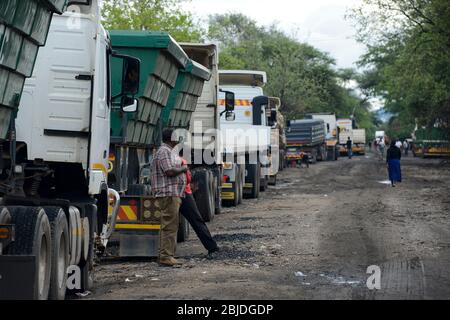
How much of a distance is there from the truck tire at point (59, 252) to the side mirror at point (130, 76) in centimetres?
257

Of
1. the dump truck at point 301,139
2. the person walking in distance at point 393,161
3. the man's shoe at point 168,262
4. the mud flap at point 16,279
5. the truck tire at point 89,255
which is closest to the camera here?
the mud flap at point 16,279

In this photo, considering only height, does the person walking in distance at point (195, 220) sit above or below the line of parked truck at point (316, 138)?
below

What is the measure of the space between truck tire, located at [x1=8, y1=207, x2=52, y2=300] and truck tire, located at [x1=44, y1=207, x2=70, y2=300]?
0.14 m

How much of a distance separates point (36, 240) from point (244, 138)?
17.7 m

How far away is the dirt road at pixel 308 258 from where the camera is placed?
32.7ft

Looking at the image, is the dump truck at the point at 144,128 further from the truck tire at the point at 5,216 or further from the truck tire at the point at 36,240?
the truck tire at the point at 5,216

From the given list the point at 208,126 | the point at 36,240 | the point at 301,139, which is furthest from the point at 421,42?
the point at 36,240

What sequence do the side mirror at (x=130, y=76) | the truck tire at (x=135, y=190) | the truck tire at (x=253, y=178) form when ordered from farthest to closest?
1. the truck tire at (x=253, y=178)
2. the truck tire at (x=135, y=190)
3. the side mirror at (x=130, y=76)

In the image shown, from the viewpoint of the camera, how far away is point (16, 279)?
7.93 metres

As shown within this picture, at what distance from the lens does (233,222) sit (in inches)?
772

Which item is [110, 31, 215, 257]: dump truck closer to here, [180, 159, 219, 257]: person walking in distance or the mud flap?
[180, 159, 219, 257]: person walking in distance

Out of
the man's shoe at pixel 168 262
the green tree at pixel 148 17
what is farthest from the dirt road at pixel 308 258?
the green tree at pixel 148 17

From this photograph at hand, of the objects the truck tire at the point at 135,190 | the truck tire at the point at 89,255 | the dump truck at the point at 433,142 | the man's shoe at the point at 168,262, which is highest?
the dump truck at the point at 433,142

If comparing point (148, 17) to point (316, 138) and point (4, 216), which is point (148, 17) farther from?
point (4, 216)
